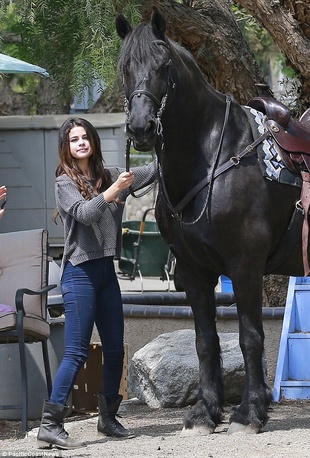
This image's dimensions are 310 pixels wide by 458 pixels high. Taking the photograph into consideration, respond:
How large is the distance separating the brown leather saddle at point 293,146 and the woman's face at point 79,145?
1.03 meters

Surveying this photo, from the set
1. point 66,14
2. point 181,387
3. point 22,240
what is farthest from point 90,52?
point 181,387

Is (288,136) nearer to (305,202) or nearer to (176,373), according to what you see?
(305,202)

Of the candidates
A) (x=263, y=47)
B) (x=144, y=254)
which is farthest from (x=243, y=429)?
(x=263, y=47)

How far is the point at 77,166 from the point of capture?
5711 mm

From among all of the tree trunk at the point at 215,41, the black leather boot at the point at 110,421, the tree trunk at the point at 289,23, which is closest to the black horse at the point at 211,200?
the black leather boot at the point at 110,421

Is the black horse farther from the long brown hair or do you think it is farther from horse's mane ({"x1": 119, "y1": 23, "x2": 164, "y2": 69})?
the long brown hair

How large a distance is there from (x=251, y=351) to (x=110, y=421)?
0.97 meters

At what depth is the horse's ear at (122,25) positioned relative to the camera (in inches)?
213

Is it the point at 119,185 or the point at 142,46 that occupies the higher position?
the point at 142,46

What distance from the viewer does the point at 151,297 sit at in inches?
341

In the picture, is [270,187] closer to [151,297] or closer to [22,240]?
[22,240]

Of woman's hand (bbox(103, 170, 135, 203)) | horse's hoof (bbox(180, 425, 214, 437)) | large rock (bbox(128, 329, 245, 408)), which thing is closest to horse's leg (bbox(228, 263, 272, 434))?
horse's hoof (bbox(180, 425, 214, 437))

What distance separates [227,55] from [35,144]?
353 inches

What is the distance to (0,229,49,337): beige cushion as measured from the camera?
21.8 ft
